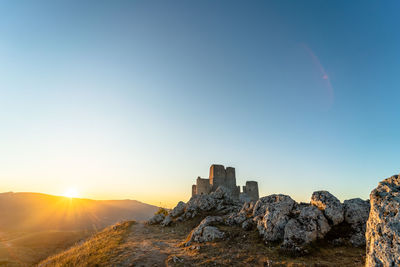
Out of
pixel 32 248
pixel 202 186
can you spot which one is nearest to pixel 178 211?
pixel 202 186

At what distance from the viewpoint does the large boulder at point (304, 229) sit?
10891 millimetres

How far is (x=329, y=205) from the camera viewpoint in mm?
12773

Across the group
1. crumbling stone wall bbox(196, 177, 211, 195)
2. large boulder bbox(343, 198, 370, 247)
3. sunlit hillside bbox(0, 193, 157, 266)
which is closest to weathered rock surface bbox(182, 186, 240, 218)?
crumbling stone wall bbox(196, 177, 211, 195)

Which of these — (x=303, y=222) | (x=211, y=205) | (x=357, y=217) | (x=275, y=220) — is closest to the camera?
(x=357, y=217)

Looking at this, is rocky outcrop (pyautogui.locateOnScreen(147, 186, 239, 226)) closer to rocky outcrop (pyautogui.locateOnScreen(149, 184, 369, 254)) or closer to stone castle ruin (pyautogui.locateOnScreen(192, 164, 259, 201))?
rocky outcrop (pyautogui.locateOnScreen(149, 184, 369, 254))

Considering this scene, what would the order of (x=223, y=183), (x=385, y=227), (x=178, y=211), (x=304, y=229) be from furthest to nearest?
(x=223, y=183), (x=178, y=211), (x=304, y=229), (x=385, y=227)

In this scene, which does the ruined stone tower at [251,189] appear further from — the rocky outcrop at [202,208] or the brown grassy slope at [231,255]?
the brown grassy slope at [231,255]

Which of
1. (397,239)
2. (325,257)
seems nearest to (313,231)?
(325,257)

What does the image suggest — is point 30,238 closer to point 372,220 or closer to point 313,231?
point 313,231

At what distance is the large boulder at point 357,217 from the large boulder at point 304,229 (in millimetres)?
1308

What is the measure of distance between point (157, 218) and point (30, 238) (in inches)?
1149

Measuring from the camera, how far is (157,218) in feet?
96.0

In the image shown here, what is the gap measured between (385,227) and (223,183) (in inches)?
1462

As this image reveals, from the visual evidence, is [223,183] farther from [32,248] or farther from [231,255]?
[32,248]
